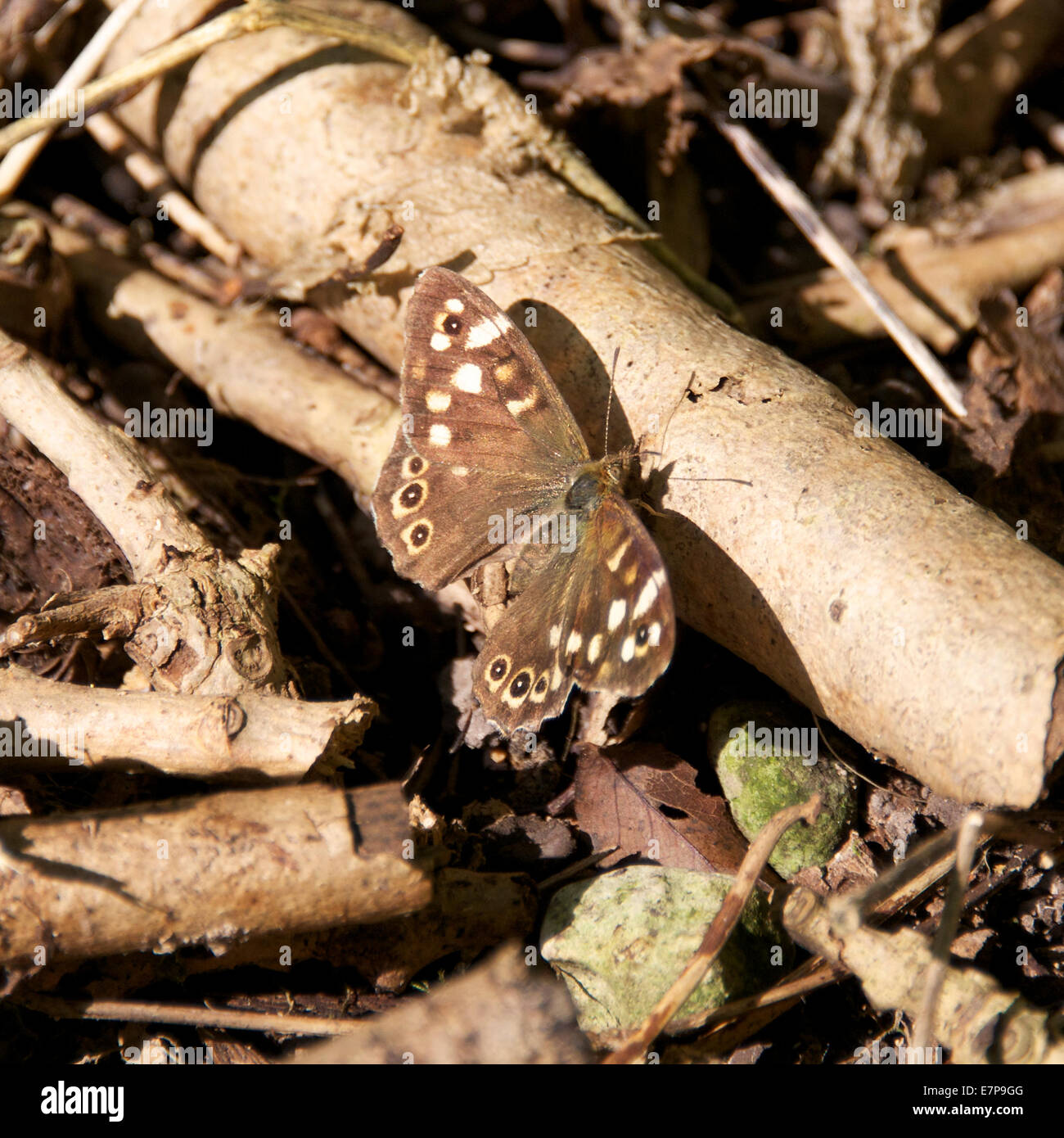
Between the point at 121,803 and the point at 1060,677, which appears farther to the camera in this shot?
the point at 121,803

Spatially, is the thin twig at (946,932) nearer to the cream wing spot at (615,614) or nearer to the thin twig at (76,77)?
the cream wing spot at (615,614)

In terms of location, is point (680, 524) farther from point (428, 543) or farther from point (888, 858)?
point (888, 858)

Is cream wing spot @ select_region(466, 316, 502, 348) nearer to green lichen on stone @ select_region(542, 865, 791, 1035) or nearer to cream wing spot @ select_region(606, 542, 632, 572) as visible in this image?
cream wing spot @ select_region(606, 542, 632, 572)

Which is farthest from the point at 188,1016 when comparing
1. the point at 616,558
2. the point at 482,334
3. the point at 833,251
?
the point at 833,251

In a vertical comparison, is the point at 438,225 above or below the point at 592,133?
below

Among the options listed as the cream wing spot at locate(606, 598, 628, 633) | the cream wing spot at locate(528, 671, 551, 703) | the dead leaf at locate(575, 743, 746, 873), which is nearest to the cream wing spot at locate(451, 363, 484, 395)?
the cream wing spot at locate(606, 598, 628, 633)

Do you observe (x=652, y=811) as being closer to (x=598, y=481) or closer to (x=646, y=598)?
(x=646, y=598)

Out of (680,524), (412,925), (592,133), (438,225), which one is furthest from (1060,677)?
(592,133)
